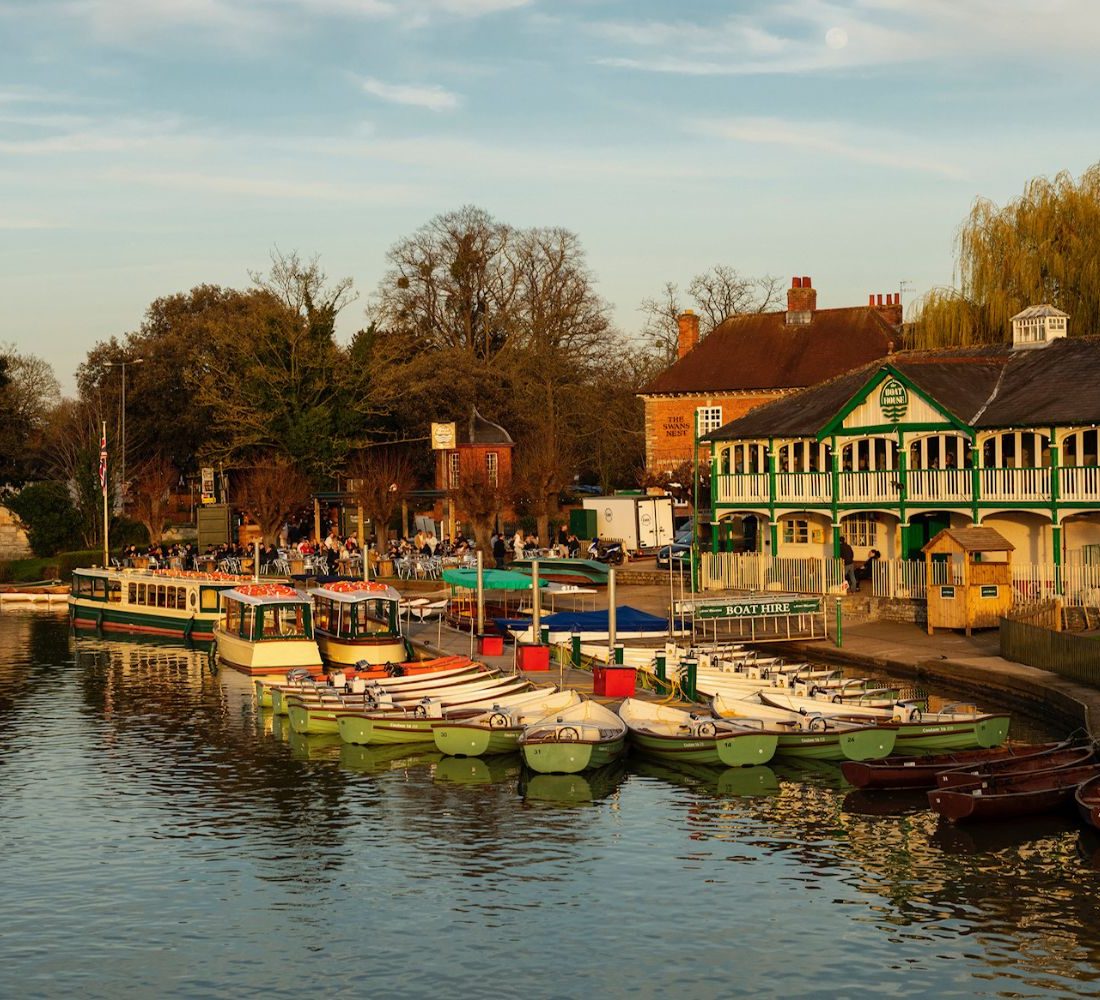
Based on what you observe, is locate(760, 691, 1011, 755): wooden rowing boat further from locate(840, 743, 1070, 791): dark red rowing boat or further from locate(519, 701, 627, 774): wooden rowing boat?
locate(519, 701, 627, 774): wooden rowing boat

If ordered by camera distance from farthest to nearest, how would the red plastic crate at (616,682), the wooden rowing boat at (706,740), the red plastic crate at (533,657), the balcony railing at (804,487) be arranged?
the balcony railing at (804,487), the red plastic crate at (533,657), the red plastic crate at (616,682), the wooden rowing boat at (706,740)

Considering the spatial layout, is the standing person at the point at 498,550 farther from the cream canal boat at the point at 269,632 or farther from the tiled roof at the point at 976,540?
the tiled roof at the point at 976,540

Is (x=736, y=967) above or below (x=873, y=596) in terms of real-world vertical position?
below

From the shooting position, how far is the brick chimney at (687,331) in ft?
293

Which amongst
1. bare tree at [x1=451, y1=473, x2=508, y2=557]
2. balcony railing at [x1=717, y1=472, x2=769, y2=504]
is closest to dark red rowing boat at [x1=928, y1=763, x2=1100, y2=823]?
balcony railing at [x1=717, y1=472, x2=769, y2=504]

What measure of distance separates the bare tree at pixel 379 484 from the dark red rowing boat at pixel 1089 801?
163 feet

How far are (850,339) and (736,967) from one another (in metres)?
62.5

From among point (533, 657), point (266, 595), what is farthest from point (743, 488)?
point (266, 595)

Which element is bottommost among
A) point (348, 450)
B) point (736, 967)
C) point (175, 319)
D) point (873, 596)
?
point (736, 967)

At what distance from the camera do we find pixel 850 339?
7969 cm

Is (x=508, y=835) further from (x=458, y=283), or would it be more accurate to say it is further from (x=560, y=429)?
(x=458, y=283)

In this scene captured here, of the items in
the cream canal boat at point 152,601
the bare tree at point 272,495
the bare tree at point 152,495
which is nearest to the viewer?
the cream canal boat at point 152,601

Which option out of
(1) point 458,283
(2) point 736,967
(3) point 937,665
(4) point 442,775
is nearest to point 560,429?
(1) point 458,283

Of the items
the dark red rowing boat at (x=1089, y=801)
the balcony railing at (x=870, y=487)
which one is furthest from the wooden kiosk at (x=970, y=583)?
the dark red rowing boat at (x=1089, y=801)
